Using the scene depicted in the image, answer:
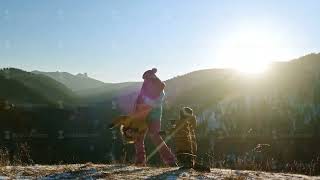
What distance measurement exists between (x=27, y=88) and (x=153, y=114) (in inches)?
1328

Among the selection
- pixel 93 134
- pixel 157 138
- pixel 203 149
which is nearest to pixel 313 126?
pixel 203 149

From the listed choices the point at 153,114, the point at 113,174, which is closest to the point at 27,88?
the point at 153,114

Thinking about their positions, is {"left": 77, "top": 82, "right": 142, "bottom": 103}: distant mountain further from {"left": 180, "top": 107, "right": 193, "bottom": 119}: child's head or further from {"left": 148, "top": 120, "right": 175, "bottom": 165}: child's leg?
{"left": 180, "top": 107, "right": 193, "bottom": 119}: child's head

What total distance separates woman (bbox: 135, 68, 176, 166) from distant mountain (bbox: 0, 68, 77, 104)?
28.3 metres

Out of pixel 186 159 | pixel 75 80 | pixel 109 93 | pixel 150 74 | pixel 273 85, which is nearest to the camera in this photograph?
pixel 186 159

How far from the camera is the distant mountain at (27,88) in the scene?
40.2m

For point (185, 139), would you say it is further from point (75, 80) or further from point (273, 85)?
point (75, 80)

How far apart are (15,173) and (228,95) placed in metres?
25.8

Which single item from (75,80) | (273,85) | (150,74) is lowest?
(150,74)

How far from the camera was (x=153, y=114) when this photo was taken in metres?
9.84

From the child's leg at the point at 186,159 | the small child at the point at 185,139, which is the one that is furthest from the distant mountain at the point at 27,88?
the child's leg at the point at 186,159

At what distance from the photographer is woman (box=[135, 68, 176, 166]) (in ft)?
31.8

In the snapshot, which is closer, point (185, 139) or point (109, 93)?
point (185, 139)

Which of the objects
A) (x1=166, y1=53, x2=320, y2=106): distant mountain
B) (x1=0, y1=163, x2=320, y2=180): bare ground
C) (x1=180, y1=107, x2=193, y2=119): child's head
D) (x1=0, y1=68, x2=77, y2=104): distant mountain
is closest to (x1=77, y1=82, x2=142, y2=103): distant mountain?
(x1=0, y1=68, x2=77, y2=104): distant mountain
